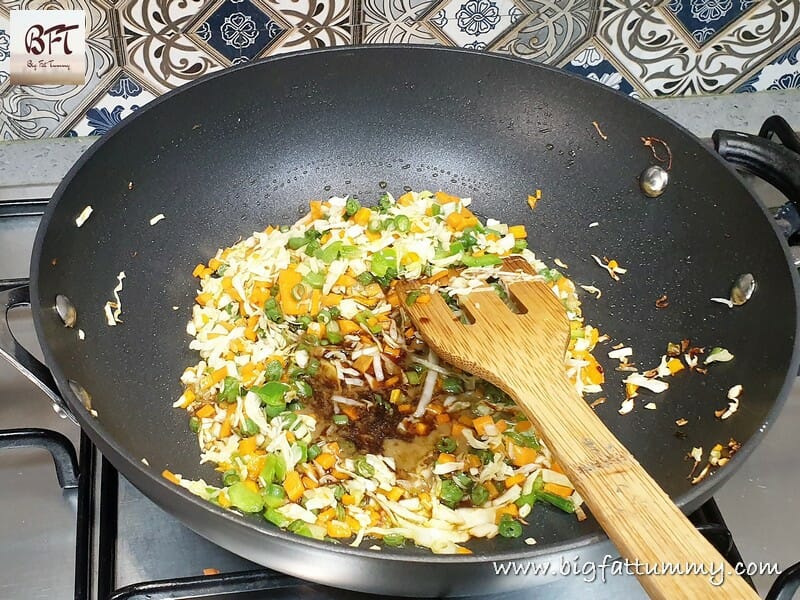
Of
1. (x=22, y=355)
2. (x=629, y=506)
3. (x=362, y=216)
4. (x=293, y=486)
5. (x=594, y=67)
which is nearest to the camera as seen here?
(x=629, y=506)

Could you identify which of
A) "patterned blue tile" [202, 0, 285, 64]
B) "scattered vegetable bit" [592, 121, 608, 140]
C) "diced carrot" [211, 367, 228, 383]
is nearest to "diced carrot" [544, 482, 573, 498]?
"diced carrot" [211, 367, 228, 383]

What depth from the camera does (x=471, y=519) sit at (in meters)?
1.12

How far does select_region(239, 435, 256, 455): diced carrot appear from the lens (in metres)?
1.20

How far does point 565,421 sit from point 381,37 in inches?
34.4

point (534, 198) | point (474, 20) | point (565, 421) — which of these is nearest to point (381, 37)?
point (474, 20)

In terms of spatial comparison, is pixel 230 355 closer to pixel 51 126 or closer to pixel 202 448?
pixel 202 448

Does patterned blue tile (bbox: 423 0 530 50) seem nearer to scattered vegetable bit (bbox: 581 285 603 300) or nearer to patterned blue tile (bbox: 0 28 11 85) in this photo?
scattered vegetable bit (bbox: 581 285 603 300)

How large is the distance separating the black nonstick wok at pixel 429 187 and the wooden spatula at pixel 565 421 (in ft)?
0.49

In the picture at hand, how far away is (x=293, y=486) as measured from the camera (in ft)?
3.73

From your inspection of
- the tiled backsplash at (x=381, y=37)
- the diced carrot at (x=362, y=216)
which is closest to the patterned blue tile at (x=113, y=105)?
the tiled backsplash at (x=381, y=37)

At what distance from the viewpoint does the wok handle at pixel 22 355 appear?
1.01m

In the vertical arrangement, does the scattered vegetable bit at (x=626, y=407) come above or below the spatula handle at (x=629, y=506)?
below

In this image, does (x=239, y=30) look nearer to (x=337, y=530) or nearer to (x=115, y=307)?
(x=115, y=307)

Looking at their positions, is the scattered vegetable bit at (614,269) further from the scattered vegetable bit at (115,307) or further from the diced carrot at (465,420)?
the scattered vegetable bit at (115,307)
